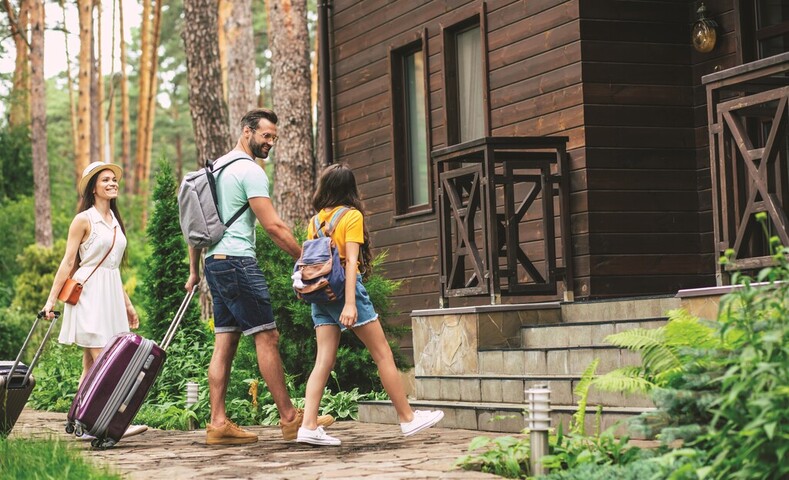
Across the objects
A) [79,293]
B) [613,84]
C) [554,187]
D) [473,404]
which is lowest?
[473,404]

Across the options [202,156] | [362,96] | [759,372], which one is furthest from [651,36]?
[202,156]

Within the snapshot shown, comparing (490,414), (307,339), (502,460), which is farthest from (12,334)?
(502,460)

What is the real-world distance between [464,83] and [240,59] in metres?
7.94

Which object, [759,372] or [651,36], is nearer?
[759,372]

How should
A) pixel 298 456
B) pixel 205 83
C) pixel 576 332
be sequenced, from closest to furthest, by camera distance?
pixel 298 456
pixel 576 332
pixel 205 83

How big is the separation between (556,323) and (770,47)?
2.75 metres

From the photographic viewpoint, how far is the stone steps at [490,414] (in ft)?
22.9

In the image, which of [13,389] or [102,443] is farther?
[13,389]

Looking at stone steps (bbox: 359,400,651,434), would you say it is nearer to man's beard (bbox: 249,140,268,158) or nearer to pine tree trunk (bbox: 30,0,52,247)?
man's beard (bbox: 249,140,268,158)

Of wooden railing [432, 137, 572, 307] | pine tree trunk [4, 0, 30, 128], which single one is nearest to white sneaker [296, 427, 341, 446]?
wooden railing [432, 137, 572, 307]

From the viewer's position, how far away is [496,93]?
11305mm

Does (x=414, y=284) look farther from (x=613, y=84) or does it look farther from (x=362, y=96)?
(x=613, y=84)

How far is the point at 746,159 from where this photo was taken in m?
7.17

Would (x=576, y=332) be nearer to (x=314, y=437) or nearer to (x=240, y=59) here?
(x=314, y=437)
